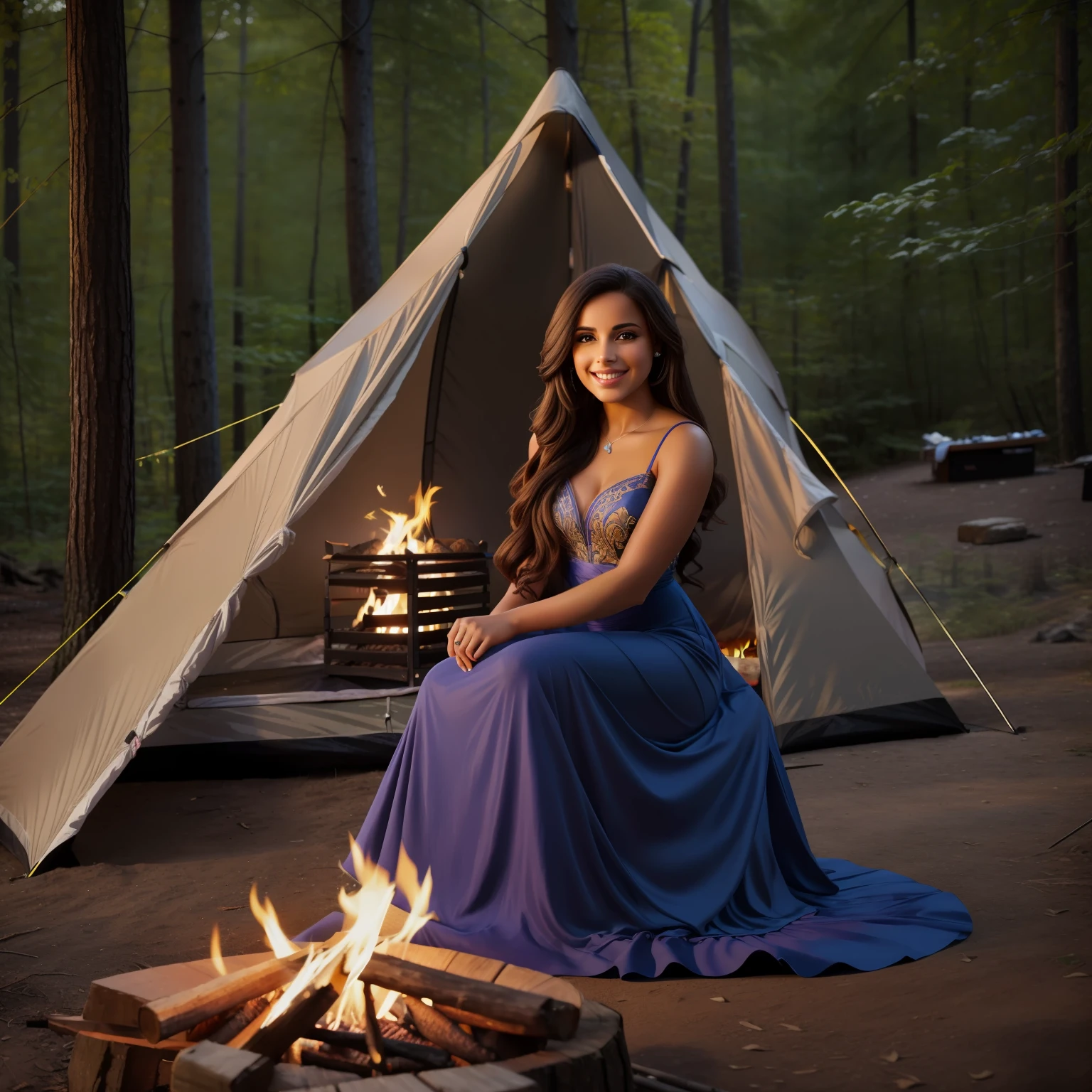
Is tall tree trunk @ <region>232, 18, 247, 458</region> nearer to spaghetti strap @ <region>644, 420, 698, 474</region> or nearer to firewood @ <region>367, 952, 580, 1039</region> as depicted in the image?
spaghetti strap @ <region>644, 420, 698, 474</region>

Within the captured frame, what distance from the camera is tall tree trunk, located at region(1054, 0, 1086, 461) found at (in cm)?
1133

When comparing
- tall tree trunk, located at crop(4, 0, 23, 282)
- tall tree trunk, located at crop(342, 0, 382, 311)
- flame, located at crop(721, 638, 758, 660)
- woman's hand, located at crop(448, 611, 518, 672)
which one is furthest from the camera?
tall tree trunk, located at crop(4, 0, 23, 282)

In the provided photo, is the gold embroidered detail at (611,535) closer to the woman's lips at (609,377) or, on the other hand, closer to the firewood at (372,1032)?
the woman's lips at (609,377)

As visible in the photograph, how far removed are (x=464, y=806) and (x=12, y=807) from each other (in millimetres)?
2168

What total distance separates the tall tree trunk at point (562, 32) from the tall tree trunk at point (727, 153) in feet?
18.0

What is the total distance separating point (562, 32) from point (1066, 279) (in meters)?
6.63

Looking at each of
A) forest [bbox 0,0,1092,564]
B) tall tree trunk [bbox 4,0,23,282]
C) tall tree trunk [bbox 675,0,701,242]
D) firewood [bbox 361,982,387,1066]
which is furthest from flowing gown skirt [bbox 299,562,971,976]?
tall tree trunk [bbox 675,0,701,242]

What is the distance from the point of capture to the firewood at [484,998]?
4.99 feet

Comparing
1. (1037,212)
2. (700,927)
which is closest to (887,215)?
(1037,212)

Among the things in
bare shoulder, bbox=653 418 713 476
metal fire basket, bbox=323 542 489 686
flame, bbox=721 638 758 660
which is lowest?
flame, bbox=721 638 758 660

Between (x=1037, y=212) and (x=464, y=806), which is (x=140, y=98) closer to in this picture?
(x=1037, y=212)

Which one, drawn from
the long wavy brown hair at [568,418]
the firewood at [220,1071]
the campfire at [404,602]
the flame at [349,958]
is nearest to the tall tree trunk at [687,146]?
the campfire at [404,602]

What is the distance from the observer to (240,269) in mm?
19688

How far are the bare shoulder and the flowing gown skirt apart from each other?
42 centimetres
